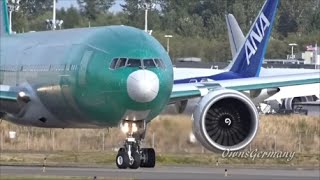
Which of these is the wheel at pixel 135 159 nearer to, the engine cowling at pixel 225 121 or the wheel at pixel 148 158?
the wheel at pixel 148 158

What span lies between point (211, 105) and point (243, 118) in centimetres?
97

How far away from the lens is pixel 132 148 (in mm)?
31406

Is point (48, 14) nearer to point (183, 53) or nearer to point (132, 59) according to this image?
point (183, 53)

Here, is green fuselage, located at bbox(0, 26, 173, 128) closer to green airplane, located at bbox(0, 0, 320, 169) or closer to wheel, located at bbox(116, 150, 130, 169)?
green airplane, located at bbox(0, 0, 320, 169)

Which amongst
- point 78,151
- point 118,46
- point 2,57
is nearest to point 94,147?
point 78,151

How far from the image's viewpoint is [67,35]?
36.0 metres

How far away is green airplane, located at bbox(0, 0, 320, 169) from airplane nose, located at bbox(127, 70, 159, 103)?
0.02m

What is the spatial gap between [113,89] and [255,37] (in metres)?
28.1

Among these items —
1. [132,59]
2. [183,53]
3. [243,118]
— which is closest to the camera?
[132,59]

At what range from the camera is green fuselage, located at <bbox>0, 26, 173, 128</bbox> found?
31.3m

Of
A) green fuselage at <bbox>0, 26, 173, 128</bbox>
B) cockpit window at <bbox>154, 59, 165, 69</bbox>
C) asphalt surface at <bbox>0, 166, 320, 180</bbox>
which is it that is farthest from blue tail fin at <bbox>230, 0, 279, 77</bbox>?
cockpit window at <bbox>154, 59, 165, 69</bbox>
